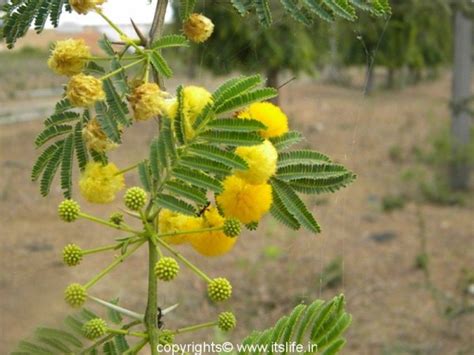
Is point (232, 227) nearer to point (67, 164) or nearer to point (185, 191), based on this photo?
point (185, 191)

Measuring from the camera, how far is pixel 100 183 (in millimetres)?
528

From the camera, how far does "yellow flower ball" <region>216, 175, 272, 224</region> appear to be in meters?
0.55

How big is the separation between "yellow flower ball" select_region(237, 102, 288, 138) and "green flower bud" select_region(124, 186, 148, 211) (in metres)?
0.09

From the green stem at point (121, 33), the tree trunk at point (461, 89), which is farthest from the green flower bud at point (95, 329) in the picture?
the tree trunk at point (461, 89)

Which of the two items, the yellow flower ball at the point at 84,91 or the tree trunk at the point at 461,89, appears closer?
the yellow flower ball at the point at 84,91

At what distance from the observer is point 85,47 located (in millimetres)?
552

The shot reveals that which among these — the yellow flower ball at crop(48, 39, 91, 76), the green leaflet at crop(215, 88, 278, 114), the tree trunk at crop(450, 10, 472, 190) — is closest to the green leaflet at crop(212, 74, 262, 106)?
the green leaflet at crop(215, 88, 278, 114)

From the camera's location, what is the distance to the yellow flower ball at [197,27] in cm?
57

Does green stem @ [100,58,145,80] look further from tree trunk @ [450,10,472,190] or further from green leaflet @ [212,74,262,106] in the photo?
tree trunk @ [450,10,472,190]

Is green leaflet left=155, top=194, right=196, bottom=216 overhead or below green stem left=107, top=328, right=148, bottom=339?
overhead

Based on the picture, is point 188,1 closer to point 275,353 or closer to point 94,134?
point 94,134

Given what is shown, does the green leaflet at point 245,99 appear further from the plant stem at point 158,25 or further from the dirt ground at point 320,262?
the dirt ground at point 320,262

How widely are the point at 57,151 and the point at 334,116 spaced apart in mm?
9741

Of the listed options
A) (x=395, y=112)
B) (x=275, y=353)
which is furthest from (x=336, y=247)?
(x=395, y=112)
